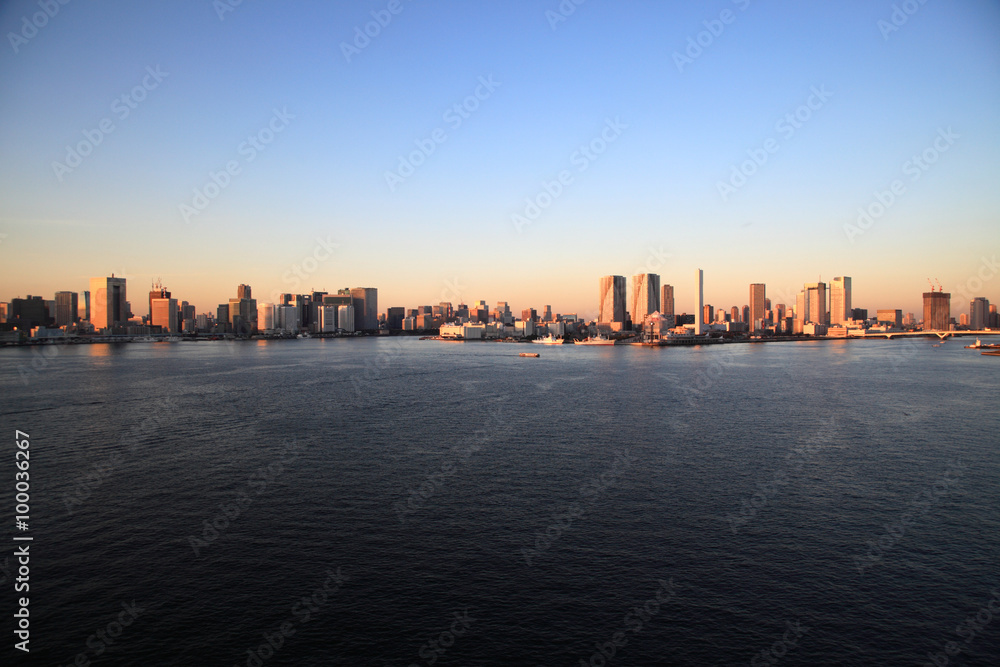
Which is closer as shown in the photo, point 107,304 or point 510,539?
point 510,539

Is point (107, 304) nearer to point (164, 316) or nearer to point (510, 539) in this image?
point (164, 316)

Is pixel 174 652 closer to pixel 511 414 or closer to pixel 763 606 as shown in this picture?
pixel 763 606

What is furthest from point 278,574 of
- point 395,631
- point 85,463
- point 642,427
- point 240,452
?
point 642,427

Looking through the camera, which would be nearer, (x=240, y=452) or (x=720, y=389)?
(x=240, y=452)

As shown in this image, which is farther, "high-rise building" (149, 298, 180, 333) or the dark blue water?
"high-rise building" (149, 298, 180, 333)

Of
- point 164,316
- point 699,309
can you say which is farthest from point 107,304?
point 699,309

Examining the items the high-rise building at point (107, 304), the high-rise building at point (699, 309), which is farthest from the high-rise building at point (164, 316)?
the high-rise building at point (699, 309)

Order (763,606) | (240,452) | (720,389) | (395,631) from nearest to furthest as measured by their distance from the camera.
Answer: (395,631) < (763,606) < (240,452) < (720,389)

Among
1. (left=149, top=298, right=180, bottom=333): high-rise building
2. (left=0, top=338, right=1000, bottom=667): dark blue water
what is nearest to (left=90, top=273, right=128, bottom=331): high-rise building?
(left=149, top=298, right=180, bottom=333): high-rise building

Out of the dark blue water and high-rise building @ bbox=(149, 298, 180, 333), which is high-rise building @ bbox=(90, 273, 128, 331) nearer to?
high-rise building @ bbox=(149, 298, 180, 333)
